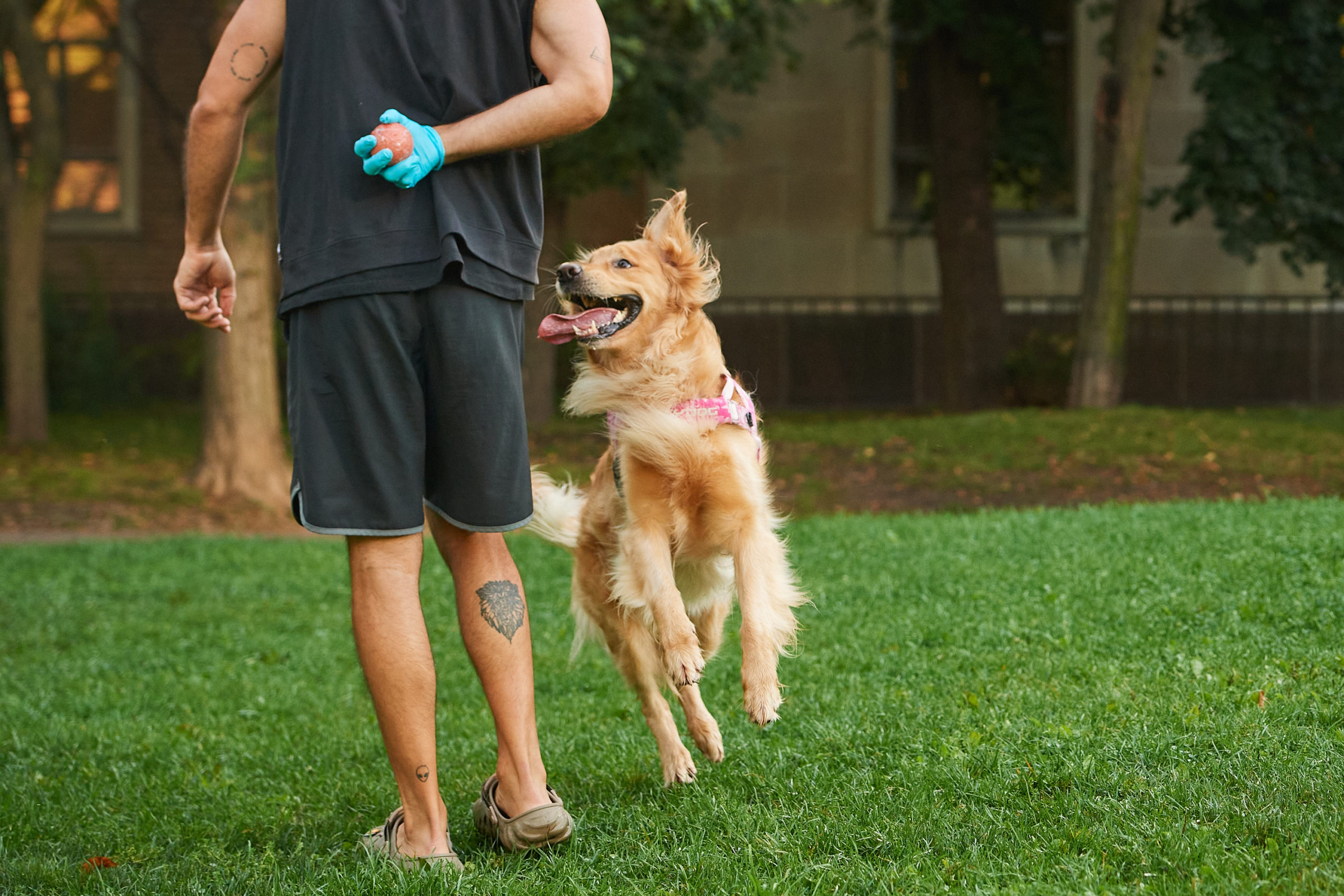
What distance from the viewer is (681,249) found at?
379 cm

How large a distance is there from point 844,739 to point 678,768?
547 mm

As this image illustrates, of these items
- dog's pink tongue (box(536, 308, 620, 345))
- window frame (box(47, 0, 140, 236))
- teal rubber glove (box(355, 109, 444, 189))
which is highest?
window frame (box(47, 0, 140, 236))

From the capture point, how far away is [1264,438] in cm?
1262

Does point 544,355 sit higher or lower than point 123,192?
lower

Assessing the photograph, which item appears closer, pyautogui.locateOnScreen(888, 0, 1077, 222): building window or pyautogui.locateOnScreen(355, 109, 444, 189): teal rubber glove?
pyautogui.locateOnScreen(355, 109, 444, 189): teal rubber glove

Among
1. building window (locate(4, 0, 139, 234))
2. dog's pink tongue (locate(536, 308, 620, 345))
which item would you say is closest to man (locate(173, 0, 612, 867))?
dog's pink tongue (locate(536, 308, 620, 345))

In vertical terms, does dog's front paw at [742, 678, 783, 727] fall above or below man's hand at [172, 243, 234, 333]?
below

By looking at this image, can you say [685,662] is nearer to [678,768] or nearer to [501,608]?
[501,608]

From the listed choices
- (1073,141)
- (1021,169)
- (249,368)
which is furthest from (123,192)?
(1073,141)

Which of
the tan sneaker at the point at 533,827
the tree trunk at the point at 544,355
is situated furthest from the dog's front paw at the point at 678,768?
the tree trunk at the point at 544,355

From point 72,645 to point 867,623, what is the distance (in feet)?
13.7

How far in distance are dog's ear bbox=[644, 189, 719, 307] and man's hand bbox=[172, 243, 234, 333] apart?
3.89 feet

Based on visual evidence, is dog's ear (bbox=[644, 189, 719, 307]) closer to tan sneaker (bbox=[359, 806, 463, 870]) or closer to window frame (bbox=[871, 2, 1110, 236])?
tan sneaker (bbox=[359, 806, 463, 870])

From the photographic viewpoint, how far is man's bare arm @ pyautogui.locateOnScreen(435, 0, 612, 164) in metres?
2.99
